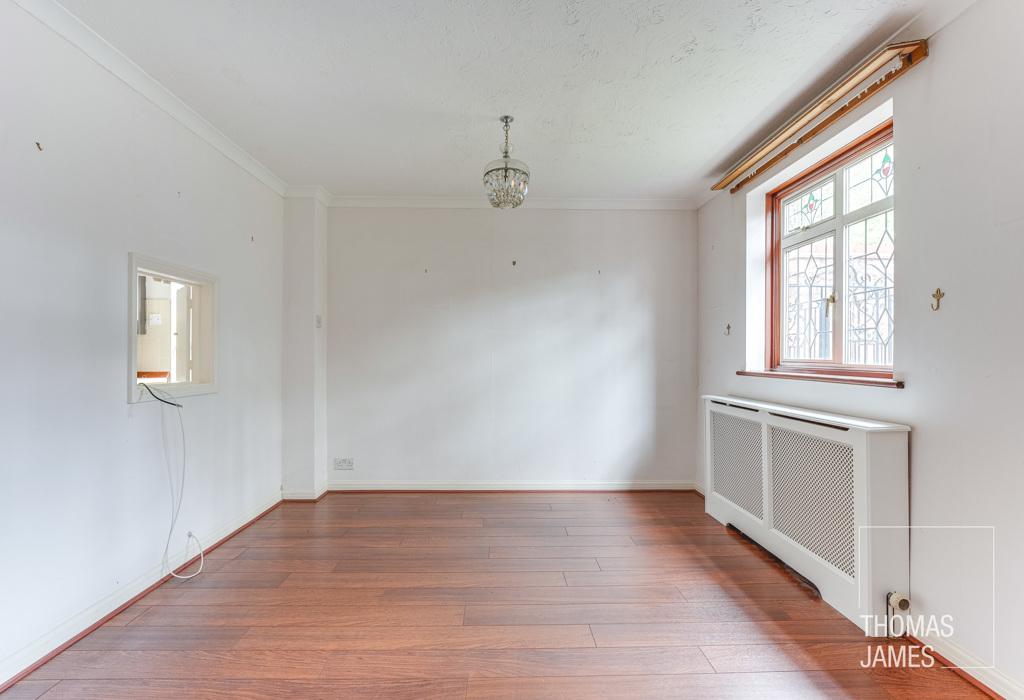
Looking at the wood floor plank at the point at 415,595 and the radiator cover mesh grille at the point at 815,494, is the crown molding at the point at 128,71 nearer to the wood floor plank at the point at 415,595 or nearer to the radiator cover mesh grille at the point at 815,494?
the wood floor plank at the point at 415,595

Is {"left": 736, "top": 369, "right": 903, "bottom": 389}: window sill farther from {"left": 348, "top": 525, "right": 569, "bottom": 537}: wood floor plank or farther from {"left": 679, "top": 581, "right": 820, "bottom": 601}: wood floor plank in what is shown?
{"left": 348, "top": 525, "right": 569, "bottom": 537}: wood floor plank

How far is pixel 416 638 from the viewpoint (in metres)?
1.90

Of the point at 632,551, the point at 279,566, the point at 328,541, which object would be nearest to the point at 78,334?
the point at 279,566

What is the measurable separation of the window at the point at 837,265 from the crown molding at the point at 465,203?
1184mm

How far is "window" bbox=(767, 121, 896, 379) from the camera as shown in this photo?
225cm

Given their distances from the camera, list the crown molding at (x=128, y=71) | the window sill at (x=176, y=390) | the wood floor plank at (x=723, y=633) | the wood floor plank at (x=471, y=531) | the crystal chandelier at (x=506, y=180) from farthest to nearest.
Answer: the wood floor plank at (x=471, y=531), the crystal chandelier at (x=506, y=180), the window sill at (x=176, y=390), the wood floor plank at (x=723, y=633), the crown molding at (x=128, y=71)

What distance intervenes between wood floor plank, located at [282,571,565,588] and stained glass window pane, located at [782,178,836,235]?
2710 mm

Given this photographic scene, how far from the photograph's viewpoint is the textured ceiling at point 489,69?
70.6 inches

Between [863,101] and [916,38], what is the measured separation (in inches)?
11.5

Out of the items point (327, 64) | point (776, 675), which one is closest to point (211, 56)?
point (327, 64)

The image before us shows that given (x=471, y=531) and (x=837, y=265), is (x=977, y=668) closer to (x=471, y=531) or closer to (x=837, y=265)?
(x=837, y=265)

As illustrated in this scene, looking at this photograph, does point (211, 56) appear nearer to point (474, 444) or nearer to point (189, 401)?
point (189, 401)

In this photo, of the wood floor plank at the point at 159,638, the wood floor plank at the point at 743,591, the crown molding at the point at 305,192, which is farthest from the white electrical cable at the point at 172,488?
the wood floor plank at the point at 743,591


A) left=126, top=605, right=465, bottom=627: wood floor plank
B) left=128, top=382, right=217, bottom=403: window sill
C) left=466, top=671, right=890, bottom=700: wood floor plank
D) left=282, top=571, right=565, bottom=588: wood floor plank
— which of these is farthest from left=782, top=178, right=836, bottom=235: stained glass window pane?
left=128, top=382, right=217, bottom=403: window sill
